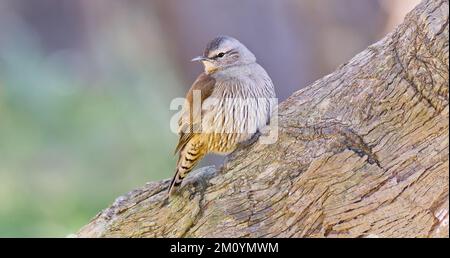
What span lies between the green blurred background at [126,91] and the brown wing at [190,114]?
2.36m

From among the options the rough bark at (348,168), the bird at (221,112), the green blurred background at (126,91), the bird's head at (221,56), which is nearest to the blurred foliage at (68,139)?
the green blurred background at (126,91)

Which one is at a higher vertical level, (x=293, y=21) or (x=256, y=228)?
(x=293, y=21)

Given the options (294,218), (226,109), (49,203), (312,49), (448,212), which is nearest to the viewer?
(448,212)

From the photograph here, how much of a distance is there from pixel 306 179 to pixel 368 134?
28 cm

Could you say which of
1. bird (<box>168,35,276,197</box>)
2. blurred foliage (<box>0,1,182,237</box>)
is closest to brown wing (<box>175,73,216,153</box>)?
bird (<box>168,35,276,197</box>)

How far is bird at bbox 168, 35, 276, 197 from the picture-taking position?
11.6ft

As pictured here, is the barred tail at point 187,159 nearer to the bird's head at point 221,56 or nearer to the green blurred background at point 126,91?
the bird's head at point 221,56

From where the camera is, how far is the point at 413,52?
9.55 feet

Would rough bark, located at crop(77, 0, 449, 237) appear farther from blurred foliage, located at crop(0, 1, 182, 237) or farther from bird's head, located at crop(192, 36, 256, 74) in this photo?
blurred foliage, located at crop(0, 1, 182, 237)

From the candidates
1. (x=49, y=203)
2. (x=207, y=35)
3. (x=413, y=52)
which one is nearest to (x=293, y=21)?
(x=207, y=35)

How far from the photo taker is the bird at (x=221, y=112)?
11.6 ft

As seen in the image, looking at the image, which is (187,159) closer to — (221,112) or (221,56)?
(221,112)

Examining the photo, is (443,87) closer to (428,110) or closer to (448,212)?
(428,110)

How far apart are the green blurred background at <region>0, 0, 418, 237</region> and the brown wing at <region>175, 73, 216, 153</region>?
7.74 feet
